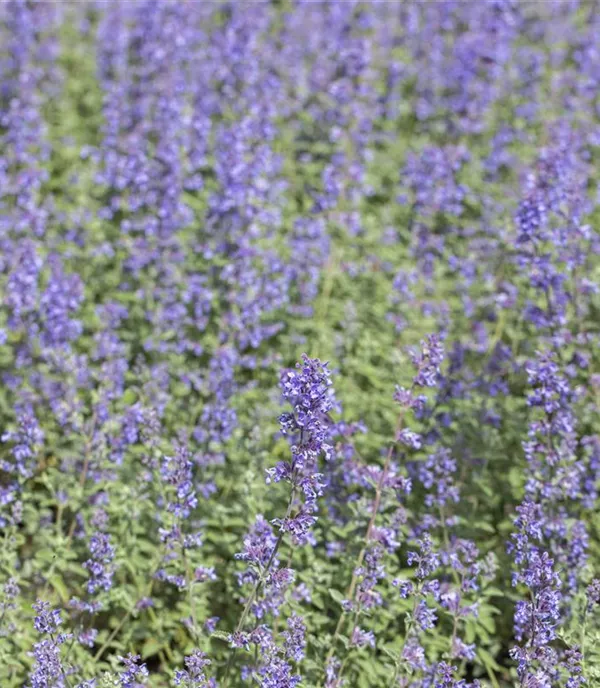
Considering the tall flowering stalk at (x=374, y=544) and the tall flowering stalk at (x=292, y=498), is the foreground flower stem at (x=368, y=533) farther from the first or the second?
the tall flowering stalk at (x=292, y=498)

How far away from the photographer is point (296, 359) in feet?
24.3

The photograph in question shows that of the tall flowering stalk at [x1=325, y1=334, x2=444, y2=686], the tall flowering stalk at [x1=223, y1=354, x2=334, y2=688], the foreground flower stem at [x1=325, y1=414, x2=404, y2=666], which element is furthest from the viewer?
the foreground flower stem at [x1=325, y1=414, x2=404, y2=666]

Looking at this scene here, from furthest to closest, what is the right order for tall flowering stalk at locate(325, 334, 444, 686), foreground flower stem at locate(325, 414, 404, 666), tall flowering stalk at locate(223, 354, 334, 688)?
1. foreground flower stem at locate(325, 414, 404, 666)
2. tall flowering stalk at locate(325, 334, 444, 686)
3. tall flowering stalk at locate(223, 354, 334, 688)

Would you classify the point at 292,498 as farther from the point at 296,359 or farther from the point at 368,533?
the point at 296,359

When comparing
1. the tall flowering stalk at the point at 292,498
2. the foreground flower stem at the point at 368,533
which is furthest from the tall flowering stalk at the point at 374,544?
the tall flowering stalk at the point at 292,498

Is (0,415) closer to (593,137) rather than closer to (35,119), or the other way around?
(35,119)

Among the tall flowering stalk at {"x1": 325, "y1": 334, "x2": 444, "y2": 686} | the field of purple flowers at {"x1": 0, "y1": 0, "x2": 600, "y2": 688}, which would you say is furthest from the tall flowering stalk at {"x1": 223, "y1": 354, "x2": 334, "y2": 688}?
the tall flowering stalk at {"x1": 325, "y1": 334, "x2": 444, "y2": 686}

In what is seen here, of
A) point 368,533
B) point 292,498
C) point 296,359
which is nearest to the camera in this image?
point 292,498

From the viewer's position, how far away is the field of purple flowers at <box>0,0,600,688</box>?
5000 millimetres

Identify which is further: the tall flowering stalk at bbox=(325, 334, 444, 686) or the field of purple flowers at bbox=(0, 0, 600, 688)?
the field of purple flowers at bbox=(0, 0, 600, 688)

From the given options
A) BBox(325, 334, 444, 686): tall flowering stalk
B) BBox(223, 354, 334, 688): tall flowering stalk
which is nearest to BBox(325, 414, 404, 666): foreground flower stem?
BBox(325, 334, 444, 686): tall flowering stalk

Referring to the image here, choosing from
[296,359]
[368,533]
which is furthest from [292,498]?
[296,359]

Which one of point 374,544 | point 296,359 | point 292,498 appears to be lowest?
point 296,359

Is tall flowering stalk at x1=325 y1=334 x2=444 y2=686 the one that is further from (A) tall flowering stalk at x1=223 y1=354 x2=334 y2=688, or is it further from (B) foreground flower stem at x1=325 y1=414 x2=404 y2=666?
(A) tall flowering stalk at x1=223 y1=354 x2=334 y2=688
